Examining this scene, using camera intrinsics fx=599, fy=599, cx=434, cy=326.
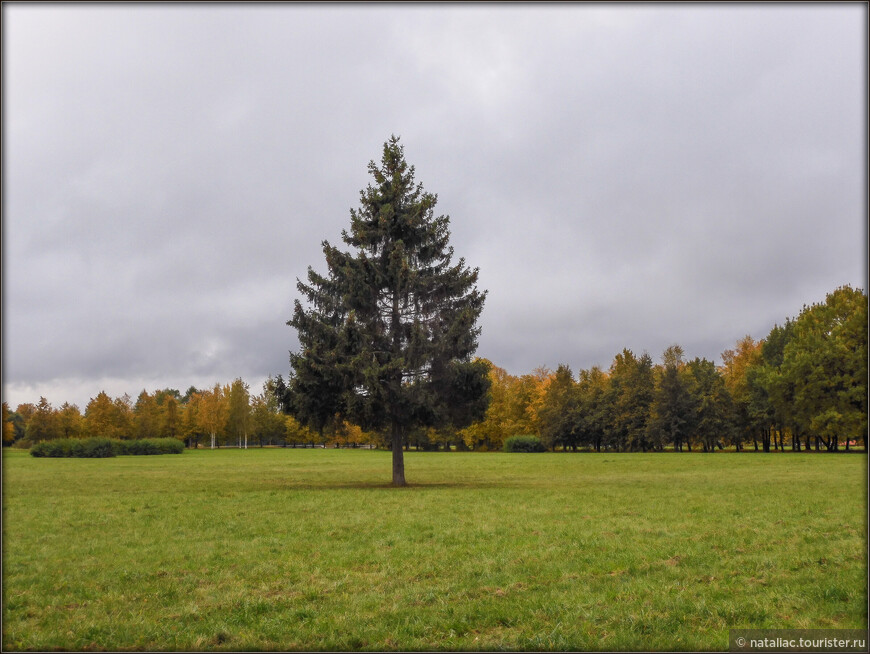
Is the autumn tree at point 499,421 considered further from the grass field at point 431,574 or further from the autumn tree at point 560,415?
the grass field at point 431,574

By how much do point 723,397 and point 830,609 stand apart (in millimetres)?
75325

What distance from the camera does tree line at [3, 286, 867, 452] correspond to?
57312mm

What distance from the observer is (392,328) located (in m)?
27.8

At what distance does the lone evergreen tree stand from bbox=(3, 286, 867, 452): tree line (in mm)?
28985

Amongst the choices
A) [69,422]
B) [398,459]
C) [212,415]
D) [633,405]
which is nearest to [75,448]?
[69,422]

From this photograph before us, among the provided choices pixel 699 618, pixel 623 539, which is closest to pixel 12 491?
pixel 623 539

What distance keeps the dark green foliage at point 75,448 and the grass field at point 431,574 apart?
176ft

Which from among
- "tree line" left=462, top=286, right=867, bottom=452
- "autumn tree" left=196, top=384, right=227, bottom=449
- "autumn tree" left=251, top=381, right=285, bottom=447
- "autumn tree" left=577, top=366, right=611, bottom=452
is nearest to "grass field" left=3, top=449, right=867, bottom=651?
"tree line" left=462, top=286, right=867, bottom=452

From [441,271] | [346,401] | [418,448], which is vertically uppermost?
[441,271]

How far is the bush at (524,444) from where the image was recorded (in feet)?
278

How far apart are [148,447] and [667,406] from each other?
66.8 m

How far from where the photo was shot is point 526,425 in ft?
311

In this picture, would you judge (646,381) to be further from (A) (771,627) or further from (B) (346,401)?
(A) (771,627)

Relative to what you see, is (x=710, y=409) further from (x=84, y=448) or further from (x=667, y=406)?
(x=84, y=448)
